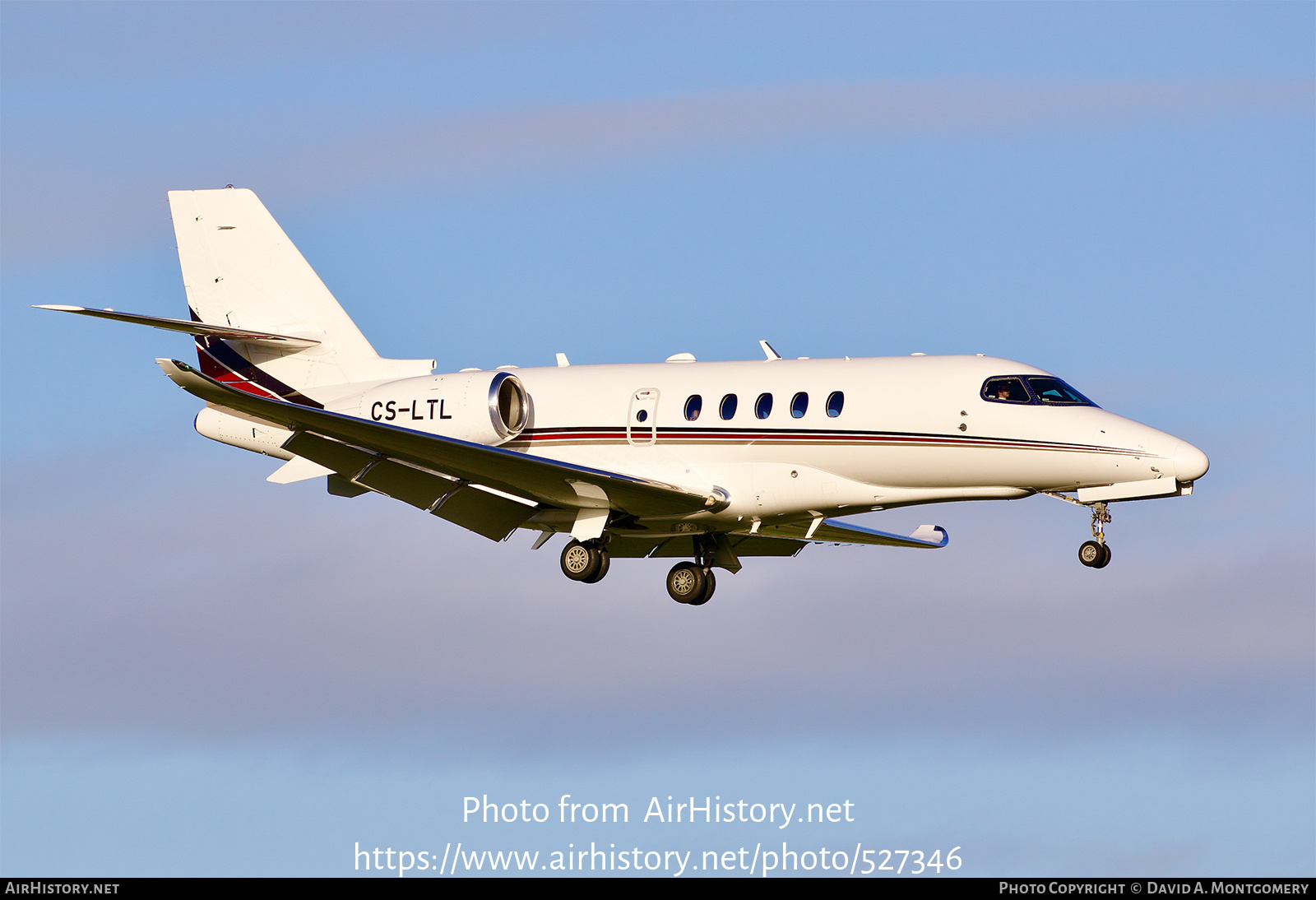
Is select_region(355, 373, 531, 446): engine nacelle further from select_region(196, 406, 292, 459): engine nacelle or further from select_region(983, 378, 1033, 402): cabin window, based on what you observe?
select_region(983, 378, 1033, 402): cabin window

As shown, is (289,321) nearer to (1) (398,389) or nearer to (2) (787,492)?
(1) (398,389)

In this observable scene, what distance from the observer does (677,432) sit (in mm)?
30594

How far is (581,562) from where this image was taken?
101 feet

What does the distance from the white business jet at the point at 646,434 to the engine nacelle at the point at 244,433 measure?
41mm

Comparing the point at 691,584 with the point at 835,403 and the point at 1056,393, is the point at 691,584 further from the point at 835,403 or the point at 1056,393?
the point at 1056,393

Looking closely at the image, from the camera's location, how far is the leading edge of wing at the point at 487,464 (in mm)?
29016

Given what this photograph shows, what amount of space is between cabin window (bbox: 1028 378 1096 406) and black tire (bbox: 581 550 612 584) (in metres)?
7.78

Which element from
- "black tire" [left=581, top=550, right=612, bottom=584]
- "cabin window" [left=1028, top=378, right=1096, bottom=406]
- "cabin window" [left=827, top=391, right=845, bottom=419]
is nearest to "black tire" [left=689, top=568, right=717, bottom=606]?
"black tire" [left=581, top=550, right=612, bottom=584]

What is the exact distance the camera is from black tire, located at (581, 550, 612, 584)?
30.8m

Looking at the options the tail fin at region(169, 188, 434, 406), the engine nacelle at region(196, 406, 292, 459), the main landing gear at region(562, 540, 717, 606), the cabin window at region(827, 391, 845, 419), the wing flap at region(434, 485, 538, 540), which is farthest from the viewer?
the tail fin at region(169, 188, 434, 406)

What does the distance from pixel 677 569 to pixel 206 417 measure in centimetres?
924

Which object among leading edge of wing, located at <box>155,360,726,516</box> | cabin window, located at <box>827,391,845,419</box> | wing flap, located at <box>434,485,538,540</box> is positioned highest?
cabin window, located at <box>827,391,845,419</box>

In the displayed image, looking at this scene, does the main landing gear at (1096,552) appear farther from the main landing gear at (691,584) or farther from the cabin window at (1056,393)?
the main landing gear at (691,584)
